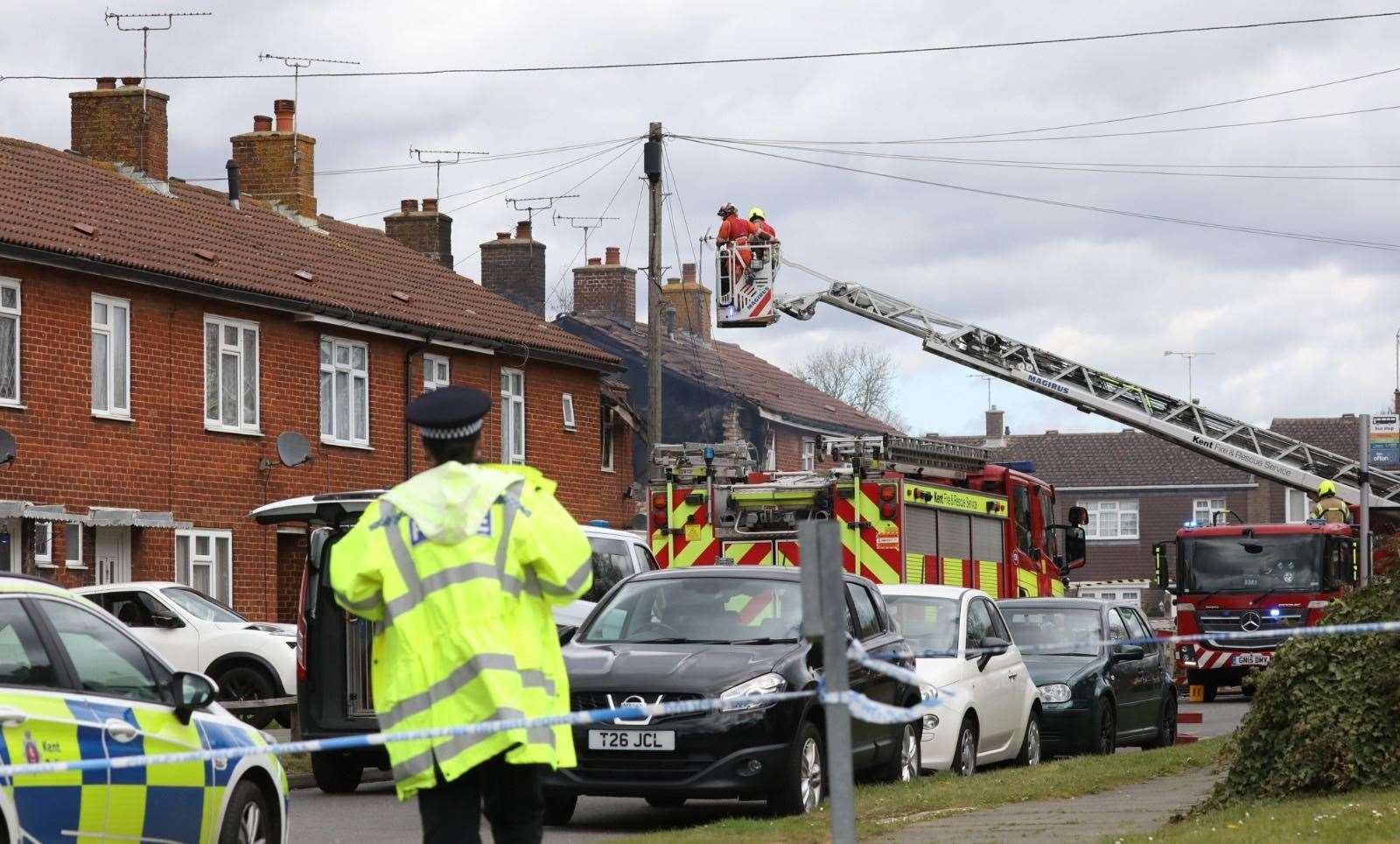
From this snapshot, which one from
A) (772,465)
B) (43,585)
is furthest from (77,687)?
(772,465)

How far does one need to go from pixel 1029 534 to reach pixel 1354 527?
766cm

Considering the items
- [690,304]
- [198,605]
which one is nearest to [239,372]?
[198,605]

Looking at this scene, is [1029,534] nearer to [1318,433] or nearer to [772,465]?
[772,465]

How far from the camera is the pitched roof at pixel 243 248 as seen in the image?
28609mm

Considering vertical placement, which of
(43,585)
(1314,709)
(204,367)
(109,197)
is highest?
(109,197)

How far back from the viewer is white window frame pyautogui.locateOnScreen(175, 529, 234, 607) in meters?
29.1

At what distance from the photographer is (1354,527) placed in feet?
100

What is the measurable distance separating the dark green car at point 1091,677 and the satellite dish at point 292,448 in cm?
1281

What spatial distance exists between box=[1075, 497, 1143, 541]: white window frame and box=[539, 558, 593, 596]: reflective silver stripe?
7136 centimetres

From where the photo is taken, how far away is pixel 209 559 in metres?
29.7

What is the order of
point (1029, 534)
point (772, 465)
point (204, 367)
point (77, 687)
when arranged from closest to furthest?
1. point (77, 687)
2. point (1029, 534)
3. point (204, 367)
4. point (772, 465)

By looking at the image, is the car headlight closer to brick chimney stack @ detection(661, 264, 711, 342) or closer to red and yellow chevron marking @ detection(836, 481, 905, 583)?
red and yellow chevron marking @ detection(836, 481, 905, 583)

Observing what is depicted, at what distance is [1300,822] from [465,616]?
5016 mm

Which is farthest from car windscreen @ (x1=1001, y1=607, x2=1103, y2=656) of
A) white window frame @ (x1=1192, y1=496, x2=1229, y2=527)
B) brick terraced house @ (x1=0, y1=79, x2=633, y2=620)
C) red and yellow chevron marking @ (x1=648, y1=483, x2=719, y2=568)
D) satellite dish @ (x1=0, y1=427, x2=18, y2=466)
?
white window frame @ (x1=1192, y1=496, x2=1229, y2=527)
